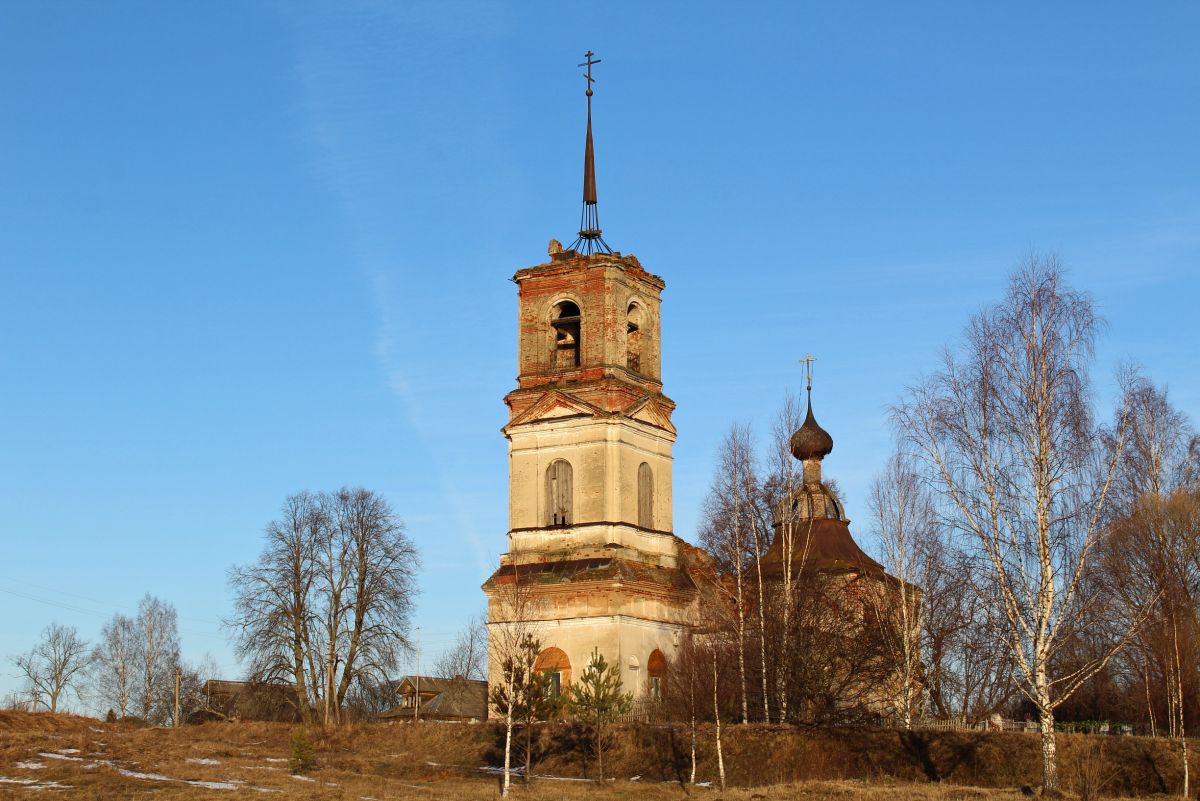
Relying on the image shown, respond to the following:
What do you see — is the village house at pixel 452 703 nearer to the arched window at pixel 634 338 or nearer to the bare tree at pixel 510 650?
the bare tree at pixel 510 650

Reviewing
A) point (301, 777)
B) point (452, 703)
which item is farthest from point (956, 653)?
point (452, 703)

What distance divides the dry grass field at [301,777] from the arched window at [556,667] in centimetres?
335

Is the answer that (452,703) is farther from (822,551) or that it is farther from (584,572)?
(584,572)

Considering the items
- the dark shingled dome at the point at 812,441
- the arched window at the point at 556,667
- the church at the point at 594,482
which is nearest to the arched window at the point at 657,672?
the church at the point at 594,482

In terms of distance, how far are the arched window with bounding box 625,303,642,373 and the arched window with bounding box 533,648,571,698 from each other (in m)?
9.54

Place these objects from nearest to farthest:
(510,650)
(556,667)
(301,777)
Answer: (301,777) < (510,650) < (556,667)

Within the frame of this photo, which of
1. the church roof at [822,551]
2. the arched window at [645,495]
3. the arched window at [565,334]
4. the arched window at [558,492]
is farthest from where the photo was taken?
the arched window at [565,334]

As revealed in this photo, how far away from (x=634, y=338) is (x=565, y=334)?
7.36ft

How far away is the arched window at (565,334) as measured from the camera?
145ft

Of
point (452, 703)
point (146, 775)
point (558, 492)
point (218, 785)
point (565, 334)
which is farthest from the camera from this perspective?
point (452, 703)

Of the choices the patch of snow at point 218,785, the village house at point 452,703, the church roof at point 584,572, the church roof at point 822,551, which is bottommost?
the patch of snow at point 218,785

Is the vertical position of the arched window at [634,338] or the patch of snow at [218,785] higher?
the arched window at [634,338]

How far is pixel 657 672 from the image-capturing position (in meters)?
41.7

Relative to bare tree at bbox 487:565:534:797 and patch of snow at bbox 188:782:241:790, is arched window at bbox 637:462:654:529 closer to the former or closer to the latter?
bare tree at bbox 487:565:534:797
